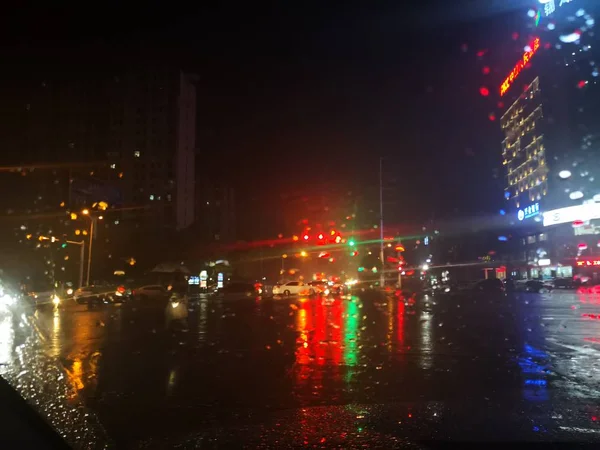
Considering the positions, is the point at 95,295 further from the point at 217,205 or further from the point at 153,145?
the point at 153,145

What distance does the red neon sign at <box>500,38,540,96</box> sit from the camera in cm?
7628

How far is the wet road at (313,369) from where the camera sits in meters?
6.05

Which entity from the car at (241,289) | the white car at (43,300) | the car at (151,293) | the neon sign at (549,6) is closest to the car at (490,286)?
the car at (241,289)

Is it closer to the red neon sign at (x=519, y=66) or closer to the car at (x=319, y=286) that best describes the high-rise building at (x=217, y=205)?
the red neon sign at (x=519, y=66)

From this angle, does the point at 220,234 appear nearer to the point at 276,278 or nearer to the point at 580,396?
the point at 276,278

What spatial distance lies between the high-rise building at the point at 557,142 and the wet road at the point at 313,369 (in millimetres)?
65458

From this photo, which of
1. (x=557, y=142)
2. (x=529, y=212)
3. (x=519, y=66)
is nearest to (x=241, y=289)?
(x=529, y=212)

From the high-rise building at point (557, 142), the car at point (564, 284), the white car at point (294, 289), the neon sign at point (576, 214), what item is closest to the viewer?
the white car at point (294, 289)

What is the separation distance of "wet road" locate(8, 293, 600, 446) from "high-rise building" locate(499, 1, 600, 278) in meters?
65.5

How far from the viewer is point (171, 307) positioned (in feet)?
66.1

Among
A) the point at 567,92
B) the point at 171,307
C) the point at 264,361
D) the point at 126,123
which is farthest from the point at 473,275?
→ the point at 264,361

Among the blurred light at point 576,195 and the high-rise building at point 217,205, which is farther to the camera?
the high-rise building at point 217,205

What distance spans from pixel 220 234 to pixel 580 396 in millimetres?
92974

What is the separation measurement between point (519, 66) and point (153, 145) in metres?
68.6
